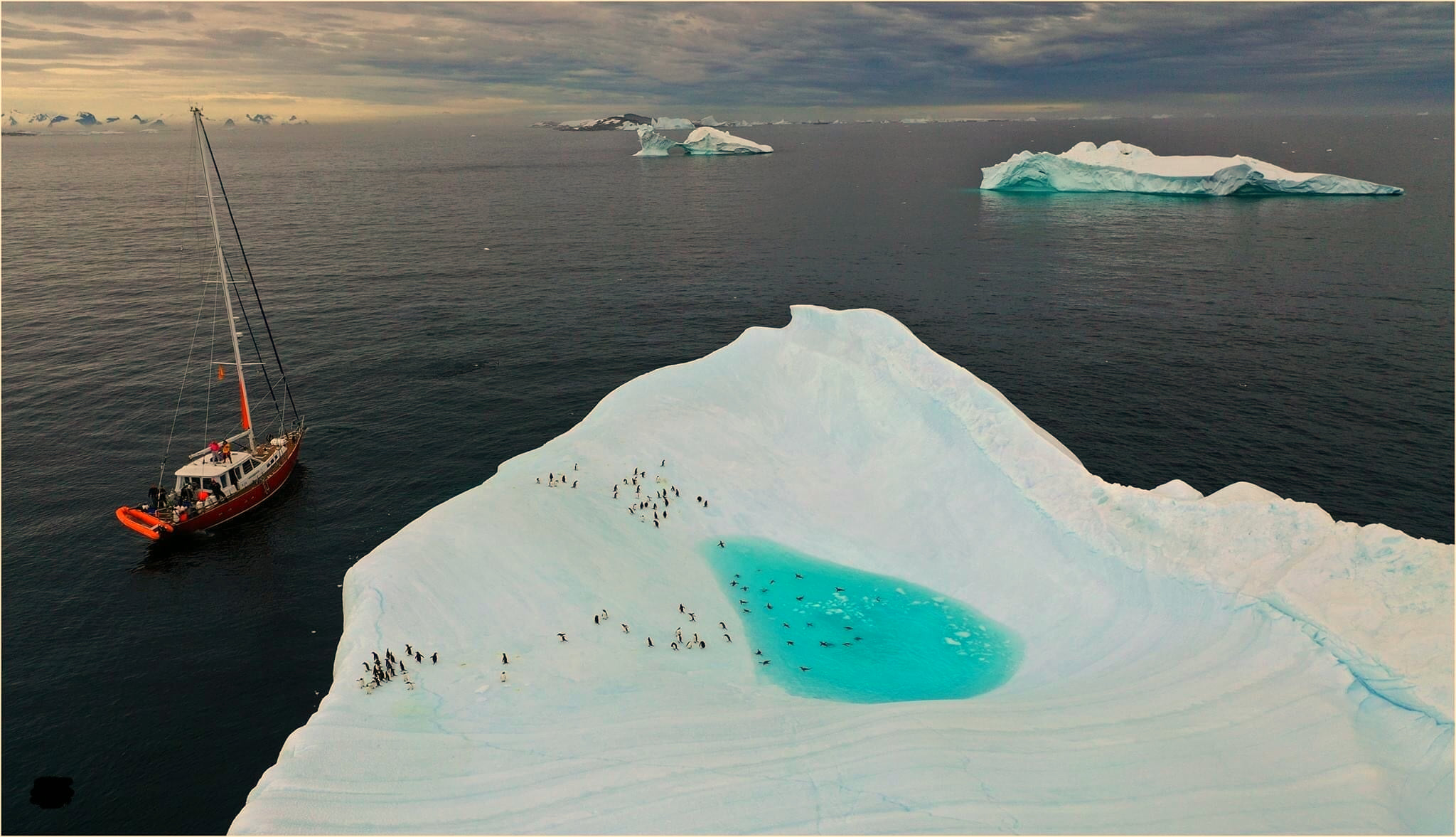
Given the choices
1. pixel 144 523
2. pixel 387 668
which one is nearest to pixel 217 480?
pixel 144 523

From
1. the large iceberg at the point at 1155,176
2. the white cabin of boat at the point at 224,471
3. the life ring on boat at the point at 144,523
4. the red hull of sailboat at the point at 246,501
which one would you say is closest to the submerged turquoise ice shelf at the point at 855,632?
the red hull of sailboat at the point at 246,501

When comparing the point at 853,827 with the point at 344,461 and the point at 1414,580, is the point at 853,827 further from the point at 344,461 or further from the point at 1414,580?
the point at 344,461

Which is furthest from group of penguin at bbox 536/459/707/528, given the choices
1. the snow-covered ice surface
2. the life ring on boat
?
the life ring on boat

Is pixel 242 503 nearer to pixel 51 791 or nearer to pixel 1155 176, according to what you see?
pixel 51 791

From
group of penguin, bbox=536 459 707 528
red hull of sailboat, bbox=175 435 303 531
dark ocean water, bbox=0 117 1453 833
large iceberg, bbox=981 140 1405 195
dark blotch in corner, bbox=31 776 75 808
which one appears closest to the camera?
dark blotch in corner, bbox=31 776 75 808

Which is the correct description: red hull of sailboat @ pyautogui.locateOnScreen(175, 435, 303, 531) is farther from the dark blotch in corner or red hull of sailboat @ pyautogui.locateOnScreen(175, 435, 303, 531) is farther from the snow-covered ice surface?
the dark blotch in corner

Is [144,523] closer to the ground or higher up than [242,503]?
higher up
